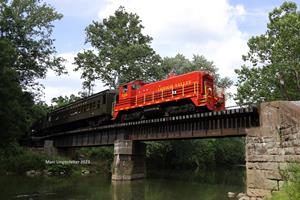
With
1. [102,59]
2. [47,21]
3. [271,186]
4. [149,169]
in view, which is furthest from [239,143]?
[271,186]

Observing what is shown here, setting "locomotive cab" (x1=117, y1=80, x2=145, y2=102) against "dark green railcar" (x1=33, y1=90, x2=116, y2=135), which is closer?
"locomotive cab" (x1=117, y1=80, x2=145, y2=102)

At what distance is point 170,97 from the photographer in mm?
24547

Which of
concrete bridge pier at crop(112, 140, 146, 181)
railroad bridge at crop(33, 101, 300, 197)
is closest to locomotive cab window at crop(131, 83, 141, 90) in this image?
railroad bridge at crop(33, 101, 300, 197)

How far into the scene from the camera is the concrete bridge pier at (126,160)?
91.1 feet

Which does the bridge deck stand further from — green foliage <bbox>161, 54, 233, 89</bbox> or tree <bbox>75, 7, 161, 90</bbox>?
green foliage <bbox>161, 54, 233, 89</bbox>

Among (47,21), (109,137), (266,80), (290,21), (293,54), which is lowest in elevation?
(109,137)

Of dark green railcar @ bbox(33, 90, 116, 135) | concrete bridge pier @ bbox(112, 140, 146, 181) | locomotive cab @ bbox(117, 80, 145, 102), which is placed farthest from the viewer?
dark green railcar @ bbox(33, 90, 116, 135)

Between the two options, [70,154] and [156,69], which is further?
[156,69]

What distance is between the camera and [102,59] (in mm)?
47469

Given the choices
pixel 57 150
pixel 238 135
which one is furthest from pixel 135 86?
pixel 57 150

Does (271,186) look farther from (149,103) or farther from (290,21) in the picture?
(290,21)

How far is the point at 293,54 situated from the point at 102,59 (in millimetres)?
26203

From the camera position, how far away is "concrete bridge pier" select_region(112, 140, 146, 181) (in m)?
27.8

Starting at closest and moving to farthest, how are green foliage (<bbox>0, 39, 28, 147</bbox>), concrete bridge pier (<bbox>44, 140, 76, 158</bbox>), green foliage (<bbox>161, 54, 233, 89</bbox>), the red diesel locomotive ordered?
green foliage (<bbox>0, 39, 28, 147</bbox>), the red diesel locomotive, concrete bridge pier (<bbox>44, 140, 76, 158</bbox>), green foliage (<bbox>161, 54, 233, 89</bbox>)
